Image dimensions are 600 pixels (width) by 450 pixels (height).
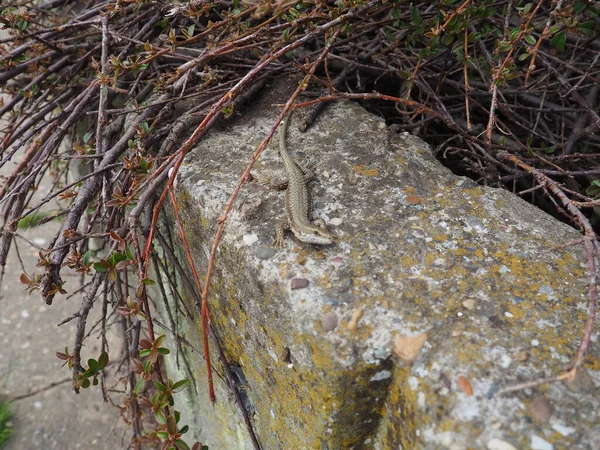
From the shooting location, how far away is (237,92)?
1.97 metres

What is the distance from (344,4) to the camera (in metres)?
1.83

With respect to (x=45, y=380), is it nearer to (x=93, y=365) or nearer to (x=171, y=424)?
(x=93, y=365)

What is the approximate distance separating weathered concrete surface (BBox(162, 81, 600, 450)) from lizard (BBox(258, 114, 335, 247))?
36 millimetres

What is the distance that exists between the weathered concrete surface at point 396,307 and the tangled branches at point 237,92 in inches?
7.2

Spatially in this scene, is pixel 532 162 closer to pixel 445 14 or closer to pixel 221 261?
pixel 445 14

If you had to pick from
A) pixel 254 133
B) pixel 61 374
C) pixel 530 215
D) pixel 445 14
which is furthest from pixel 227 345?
pixel 61 374

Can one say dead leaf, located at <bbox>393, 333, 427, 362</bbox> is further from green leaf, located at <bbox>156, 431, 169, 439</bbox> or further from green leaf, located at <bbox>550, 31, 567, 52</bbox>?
green leaf, located at <bbox>550, 31, 567, 52</bbox>

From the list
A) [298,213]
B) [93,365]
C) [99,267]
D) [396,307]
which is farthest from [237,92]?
[93,365]

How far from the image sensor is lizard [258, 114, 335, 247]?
1647 millimetres

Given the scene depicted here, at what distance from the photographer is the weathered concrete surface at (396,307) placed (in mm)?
1258

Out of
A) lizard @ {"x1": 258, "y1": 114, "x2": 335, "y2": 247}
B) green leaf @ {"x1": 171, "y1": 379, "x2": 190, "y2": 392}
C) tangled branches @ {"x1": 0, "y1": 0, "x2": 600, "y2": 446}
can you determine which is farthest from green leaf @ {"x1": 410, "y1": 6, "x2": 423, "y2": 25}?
green leaf @ {"x1": 171, "y1": 379, "x2": 190, "y2": 392}

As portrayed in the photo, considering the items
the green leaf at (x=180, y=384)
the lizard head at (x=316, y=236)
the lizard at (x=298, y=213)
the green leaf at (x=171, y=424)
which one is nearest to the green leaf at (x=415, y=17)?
the lizard at (x=298, y=213)

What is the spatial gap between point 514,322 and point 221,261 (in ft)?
3.25

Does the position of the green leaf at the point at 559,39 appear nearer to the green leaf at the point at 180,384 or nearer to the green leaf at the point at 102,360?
the green leaf at the point at 180,384
